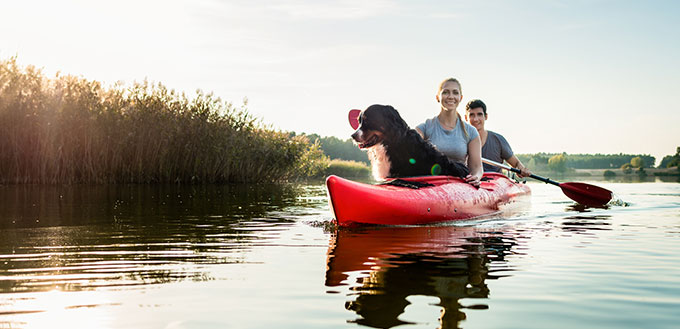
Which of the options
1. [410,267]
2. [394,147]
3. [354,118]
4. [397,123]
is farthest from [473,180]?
[410,267]

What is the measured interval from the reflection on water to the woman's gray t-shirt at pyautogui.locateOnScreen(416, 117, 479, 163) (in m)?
1.76

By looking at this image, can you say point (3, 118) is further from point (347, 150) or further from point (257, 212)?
point (347, 150)

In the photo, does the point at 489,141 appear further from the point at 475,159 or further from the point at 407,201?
the point at 407,201

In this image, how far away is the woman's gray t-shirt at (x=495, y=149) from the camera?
8.67 m

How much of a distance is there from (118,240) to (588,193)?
7264 mm

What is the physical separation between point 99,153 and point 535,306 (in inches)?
542

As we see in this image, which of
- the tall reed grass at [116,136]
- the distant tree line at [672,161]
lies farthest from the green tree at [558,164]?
the tall reed grass at [116,136]

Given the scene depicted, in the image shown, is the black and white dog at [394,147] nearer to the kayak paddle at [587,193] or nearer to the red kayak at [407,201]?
the red kayak at [407,201]

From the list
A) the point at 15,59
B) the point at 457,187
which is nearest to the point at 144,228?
the point at 457,187

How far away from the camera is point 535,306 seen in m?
2.48

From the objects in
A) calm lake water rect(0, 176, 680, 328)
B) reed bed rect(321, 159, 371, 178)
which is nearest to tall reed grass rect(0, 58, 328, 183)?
calm lake water rect(0, 176, 680, 328)

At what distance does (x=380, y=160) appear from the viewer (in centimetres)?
571

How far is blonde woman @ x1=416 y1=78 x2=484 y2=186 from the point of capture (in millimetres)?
6246

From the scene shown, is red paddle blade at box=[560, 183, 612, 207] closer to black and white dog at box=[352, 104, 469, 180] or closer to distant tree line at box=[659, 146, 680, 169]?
black and white dog at box=[352, 104, 469, 180]
